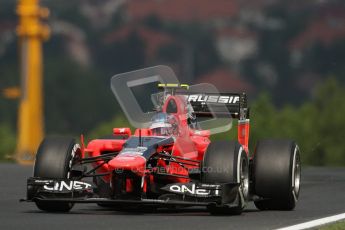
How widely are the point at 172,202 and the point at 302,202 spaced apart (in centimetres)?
328

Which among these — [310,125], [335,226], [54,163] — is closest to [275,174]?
[335,226]

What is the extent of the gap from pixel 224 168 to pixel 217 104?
2.17 metres

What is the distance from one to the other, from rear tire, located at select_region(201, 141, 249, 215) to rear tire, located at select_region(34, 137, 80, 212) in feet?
4.84

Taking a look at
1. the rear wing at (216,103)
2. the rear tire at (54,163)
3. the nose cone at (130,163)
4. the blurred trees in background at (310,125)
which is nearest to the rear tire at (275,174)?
the rear wing at (216,103)

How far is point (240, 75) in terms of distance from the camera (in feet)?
78.1

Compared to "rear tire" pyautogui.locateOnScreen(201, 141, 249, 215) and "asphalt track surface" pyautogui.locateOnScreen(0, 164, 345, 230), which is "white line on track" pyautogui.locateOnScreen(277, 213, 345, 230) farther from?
"rear tire" pyautogui.locateOnScreen(201, 141, 249, 215)

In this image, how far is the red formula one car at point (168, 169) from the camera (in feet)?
48.6

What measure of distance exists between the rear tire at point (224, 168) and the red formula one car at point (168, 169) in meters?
0.01

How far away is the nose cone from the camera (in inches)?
577

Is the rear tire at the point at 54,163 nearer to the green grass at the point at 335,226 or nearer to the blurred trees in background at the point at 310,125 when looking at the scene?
the green grass at the point at 335,226

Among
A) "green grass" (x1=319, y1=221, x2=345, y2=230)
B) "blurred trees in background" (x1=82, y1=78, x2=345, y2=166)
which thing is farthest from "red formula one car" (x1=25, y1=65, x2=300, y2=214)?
"blurred trees in background" (x1=82, y1=78, x2=345, y2=166)

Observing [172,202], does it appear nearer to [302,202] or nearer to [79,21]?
[302,202]

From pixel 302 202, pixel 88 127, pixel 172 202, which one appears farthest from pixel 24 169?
pixel 172 202

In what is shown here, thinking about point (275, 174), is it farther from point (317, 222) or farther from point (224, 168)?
point (317, 222)
